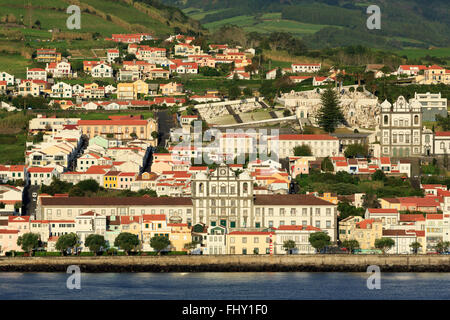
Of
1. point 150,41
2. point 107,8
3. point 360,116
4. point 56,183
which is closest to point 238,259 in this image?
point 56,183

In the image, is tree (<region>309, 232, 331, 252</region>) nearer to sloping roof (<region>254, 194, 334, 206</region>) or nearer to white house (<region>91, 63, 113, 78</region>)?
sloping roof (<region>254, 194, 334, 206</region>)

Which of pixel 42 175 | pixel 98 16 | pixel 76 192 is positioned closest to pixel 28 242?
pixel 76 192

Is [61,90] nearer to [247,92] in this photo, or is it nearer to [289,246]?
[247,92]

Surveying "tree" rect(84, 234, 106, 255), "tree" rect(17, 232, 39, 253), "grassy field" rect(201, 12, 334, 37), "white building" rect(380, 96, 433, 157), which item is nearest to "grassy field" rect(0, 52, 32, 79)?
"white building" rect(380, 96, 433, 157)

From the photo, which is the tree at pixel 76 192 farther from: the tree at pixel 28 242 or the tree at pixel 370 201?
the tree at pixel 370 201

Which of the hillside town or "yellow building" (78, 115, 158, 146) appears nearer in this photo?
the hillside town

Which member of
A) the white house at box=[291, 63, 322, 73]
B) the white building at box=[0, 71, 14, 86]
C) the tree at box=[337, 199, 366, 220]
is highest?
A: the white house at box=[291, 63, 322, 73]

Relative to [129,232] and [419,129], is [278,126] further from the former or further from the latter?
[129,232]
